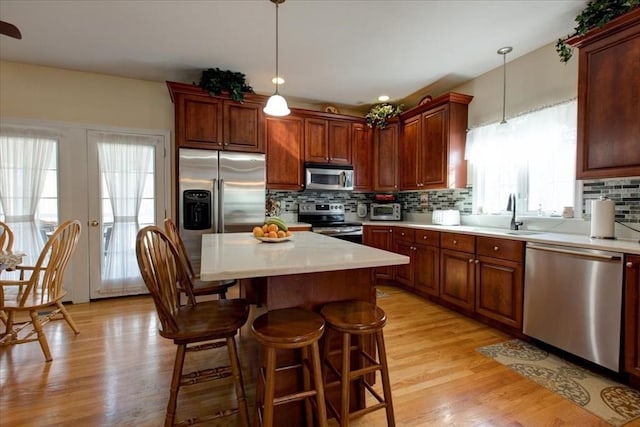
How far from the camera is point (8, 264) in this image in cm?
206

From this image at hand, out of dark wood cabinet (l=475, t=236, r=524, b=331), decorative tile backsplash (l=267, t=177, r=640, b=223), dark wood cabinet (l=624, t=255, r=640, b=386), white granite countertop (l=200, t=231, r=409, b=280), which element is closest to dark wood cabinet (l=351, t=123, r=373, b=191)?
decorative tile backsplash (l=267, t=177, r=640, b=223)

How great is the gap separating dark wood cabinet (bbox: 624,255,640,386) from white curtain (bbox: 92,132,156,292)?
14.8 ft

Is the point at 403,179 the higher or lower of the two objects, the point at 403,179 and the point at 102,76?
the lower

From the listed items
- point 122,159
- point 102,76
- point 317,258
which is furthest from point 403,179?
A: point 102,76

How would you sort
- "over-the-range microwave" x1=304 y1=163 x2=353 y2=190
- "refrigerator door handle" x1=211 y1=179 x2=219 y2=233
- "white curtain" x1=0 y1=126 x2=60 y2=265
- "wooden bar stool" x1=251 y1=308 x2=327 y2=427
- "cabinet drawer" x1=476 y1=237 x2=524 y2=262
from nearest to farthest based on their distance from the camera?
"wooden bar stool" x1=251 y1=308 x2=327 y2=427 → "cabinet drawer" x1=476 y1=237 x2=524 y2=262 → "white curtain" x1=0 y1=126 x2=60 y2=265 → "refrigerator door handle" x1=211 y1=179 x2=219 y2=233 → "over-the-range microwave" x1=304 y1=163 x2=353 y2=190

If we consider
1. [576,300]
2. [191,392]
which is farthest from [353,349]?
[576,300]

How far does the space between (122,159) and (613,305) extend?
4.72 metres

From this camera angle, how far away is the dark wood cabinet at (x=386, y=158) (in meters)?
4.40

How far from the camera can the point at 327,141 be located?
4340 mm

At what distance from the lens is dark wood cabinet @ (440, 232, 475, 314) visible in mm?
2967

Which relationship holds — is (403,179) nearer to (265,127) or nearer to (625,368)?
(265,127)

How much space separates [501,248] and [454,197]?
4.37ft

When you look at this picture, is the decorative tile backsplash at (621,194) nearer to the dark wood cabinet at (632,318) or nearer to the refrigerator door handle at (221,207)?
the dark wood cabinet at (632,318)

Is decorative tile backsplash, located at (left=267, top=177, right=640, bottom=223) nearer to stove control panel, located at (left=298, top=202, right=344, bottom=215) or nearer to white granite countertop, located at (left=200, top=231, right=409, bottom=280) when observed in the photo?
stove control panel, located at (left=298, top=202, right=344, bottom=215)
